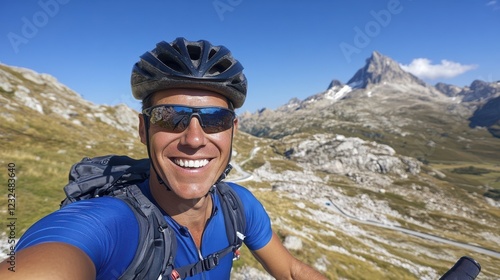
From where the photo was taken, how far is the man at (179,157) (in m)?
3.23

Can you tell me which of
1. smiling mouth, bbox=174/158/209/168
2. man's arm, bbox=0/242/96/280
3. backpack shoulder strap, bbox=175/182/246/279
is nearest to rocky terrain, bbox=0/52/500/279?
backpack shoulder strap, bbox=175/182/246/279

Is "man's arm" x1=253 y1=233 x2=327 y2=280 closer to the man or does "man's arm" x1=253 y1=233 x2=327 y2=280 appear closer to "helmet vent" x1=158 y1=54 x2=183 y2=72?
the man

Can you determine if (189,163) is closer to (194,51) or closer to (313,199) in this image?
(194,51)

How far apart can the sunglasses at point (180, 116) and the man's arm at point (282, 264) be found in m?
3.10

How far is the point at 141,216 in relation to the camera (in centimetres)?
368

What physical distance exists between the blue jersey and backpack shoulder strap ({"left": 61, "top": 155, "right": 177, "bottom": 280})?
0.40 ft

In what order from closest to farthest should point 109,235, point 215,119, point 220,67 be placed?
1. point 109,235
2. point 215,119
3. point 220,67

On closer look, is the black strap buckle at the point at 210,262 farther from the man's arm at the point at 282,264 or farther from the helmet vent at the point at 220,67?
the helmet vent at the point at 220,67

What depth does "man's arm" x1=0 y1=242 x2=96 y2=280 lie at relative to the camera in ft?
7.13

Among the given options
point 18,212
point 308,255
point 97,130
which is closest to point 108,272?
point 18,212

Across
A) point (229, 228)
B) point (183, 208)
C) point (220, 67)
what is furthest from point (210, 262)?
point (220, 67)

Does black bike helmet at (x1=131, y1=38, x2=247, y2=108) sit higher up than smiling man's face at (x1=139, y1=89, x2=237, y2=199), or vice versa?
black bike helmet at (x1=131, y1=38, x2=247, y2=108)

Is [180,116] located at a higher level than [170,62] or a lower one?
lower

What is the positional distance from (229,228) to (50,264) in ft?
9.80
